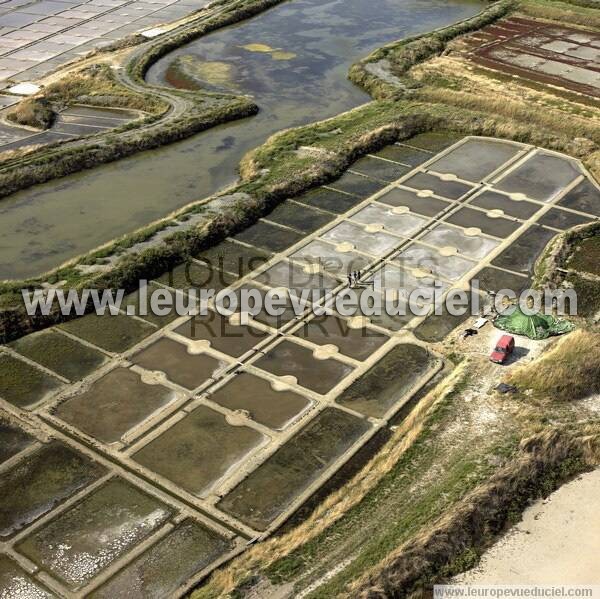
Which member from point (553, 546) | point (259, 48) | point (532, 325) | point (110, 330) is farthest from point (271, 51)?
point (553, 546)

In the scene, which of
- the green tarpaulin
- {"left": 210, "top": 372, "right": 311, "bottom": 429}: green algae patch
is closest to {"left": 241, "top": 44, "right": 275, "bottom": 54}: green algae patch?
the green tarpaulin

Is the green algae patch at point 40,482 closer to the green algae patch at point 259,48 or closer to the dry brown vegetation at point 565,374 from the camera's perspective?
the dry brown vegetation at point 565,374

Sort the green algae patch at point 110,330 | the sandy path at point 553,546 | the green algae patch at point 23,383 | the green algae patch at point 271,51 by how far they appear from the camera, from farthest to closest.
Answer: the green algae patch at point 271,51, the green algae patch at point 110,330, the green algae patch at point 23,383, the sandy path at point 553,546

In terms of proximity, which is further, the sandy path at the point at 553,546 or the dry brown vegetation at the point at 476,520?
the sandy path at the point at 553,546

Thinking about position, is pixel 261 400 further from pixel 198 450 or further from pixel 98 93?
pixel 98 93

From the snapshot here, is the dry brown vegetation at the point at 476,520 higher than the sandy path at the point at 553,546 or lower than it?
higher

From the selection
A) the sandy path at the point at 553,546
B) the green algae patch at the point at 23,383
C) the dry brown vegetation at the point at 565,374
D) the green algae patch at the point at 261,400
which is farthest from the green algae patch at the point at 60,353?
the sandy path at the point at 553,546

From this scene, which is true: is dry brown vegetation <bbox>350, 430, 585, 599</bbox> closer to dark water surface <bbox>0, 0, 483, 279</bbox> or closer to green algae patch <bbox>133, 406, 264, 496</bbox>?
green algae patch <bbox>133, 406, 264, 496</bbox>
